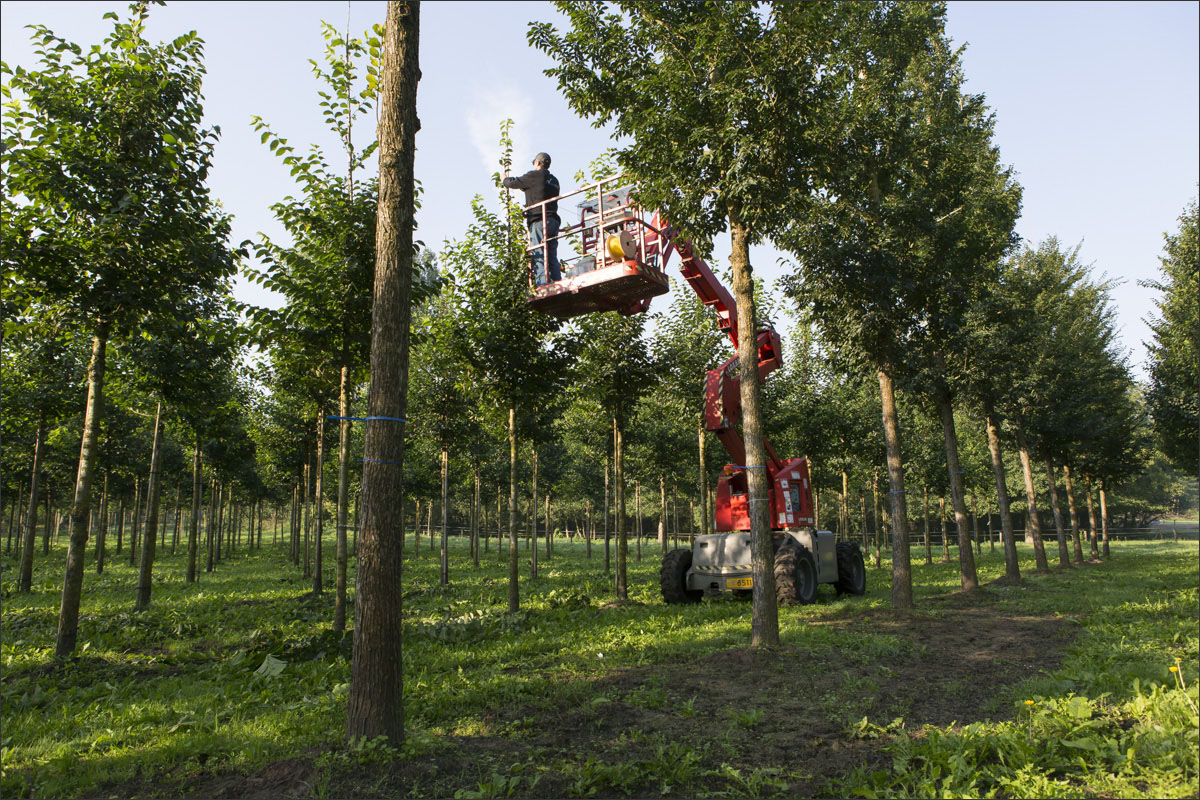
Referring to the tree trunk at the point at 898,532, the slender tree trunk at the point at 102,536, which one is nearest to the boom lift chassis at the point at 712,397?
the tree trunk at the point at 898,532

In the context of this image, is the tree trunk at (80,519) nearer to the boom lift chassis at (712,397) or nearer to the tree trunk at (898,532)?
the boom lift chassis at (712,397)

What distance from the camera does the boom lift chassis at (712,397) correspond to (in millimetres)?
10531

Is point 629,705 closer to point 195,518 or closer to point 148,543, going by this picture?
point 148,543

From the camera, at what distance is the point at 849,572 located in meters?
16.0

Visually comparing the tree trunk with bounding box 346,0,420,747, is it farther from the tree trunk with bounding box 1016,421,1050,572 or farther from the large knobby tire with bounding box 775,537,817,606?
the tree trunk with bounding box 1016,421,1050,572

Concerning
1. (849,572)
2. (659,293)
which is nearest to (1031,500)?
(849,572)

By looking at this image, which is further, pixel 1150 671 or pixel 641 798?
pixel 1150 671

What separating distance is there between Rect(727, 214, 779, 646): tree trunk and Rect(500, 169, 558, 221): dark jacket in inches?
136

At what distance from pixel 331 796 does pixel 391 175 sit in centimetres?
506

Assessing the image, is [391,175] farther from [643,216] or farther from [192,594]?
[192,594]

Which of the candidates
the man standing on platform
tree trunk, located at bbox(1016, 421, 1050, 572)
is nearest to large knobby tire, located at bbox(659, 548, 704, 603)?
the man standing on platform

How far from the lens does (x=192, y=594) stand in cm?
1638

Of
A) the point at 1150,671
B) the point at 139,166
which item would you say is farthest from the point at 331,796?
the point at 139,166

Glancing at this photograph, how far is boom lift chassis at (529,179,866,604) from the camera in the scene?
34.6 ft
